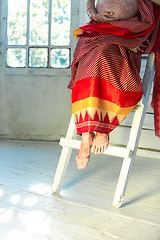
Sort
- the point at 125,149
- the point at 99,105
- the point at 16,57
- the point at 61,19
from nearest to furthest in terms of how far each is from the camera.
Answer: the point at 99,105
the point at 125,149
the point at 61,19
the point at 16,57

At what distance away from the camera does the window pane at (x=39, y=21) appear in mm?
3447

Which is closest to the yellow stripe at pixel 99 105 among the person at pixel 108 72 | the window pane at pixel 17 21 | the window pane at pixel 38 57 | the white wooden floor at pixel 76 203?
the person at pixel 108 72

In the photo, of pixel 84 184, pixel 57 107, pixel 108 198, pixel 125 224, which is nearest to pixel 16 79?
pixel 57 107

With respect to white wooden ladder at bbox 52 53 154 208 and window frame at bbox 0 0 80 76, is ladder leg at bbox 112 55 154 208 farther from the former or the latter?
window frame at bbox 0 0 80 76

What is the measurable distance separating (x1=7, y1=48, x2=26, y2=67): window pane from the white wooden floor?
1.19 meters

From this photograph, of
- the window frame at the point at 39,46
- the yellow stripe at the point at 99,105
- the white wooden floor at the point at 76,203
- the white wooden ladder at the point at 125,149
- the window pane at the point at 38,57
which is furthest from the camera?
the window pane at the point at 38,57

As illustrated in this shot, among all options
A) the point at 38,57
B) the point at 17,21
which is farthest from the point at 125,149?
the point at 17,21

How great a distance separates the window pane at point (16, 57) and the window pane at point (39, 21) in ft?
0.59

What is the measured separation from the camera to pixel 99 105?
61.2 inches

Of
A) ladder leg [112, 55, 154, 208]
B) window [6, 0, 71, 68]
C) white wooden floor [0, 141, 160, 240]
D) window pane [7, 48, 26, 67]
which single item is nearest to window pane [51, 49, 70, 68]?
window [6, 0, 71, 68]

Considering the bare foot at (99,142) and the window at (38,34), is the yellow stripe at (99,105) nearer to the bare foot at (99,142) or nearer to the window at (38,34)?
the bare foot at (99,142)

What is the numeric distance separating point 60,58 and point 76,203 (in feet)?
6.75

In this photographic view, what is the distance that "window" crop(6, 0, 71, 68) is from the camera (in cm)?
344

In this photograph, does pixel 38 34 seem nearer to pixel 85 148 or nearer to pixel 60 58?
pixel 60 58
